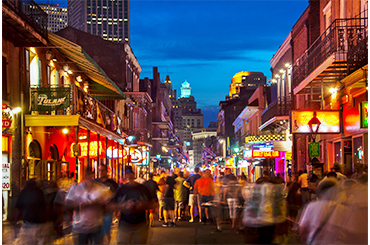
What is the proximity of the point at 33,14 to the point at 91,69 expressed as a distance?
6.49m

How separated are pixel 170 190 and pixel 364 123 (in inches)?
256

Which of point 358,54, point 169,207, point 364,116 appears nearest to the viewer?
point 358,54

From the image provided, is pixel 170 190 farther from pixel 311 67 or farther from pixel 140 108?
pixel 140 108

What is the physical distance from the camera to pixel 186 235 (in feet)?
46.5

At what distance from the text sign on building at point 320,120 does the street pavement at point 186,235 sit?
615cm

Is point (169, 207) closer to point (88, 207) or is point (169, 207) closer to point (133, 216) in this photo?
point (88, 207)

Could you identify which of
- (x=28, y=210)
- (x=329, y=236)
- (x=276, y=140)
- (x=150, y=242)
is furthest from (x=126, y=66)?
(x=329, y=236)

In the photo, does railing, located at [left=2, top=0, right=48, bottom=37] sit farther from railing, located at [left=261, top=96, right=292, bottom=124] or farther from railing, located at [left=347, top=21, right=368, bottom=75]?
railing, located at [left=261, top=96, right=292, bottom=124]

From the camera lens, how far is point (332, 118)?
2055cm

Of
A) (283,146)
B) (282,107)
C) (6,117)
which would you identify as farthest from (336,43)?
(283,146)

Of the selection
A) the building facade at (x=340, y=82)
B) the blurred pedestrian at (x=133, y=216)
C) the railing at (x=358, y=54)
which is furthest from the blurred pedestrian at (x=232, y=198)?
the blurred pedestrian at (x=133, y=216)

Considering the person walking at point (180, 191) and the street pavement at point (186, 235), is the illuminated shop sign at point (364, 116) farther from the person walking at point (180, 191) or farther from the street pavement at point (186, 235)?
the person walking at point (180, 191)

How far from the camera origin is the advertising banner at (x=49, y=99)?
58.9 feet

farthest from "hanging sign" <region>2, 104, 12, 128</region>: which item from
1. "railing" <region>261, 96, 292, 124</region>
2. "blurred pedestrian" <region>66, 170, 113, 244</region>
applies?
"railing" <region>261, 96, 292, 124</region>
